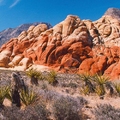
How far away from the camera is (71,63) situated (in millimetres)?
41594

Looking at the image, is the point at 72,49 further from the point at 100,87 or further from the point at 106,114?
A: the point at 106,114

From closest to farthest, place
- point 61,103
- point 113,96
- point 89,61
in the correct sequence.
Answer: point 61,103 → point 113,96 → point 89,61

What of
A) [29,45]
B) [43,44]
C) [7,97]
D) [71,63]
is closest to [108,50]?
[71,63]

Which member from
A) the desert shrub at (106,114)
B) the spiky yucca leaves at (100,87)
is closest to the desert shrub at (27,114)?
the desert shrub at (106,114)

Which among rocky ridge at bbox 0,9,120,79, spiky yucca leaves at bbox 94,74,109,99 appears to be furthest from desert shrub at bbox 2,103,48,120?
rocky ridge at bbox 0,9,120,79

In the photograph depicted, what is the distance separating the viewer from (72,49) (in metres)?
43.2

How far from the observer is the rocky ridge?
41.0 m

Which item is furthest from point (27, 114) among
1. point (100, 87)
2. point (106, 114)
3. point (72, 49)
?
point (72, 49)

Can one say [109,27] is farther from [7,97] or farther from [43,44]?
[7,97]

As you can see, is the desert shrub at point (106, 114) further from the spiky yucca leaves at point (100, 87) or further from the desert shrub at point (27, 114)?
the spiky yucca leaves at point (100, 87)

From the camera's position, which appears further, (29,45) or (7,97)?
(29,45)

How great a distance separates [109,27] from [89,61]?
11.1 metres

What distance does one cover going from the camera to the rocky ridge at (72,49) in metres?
41.0

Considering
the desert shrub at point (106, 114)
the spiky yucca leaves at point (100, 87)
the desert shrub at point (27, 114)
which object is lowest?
the desert shrub at point (27, 114)
